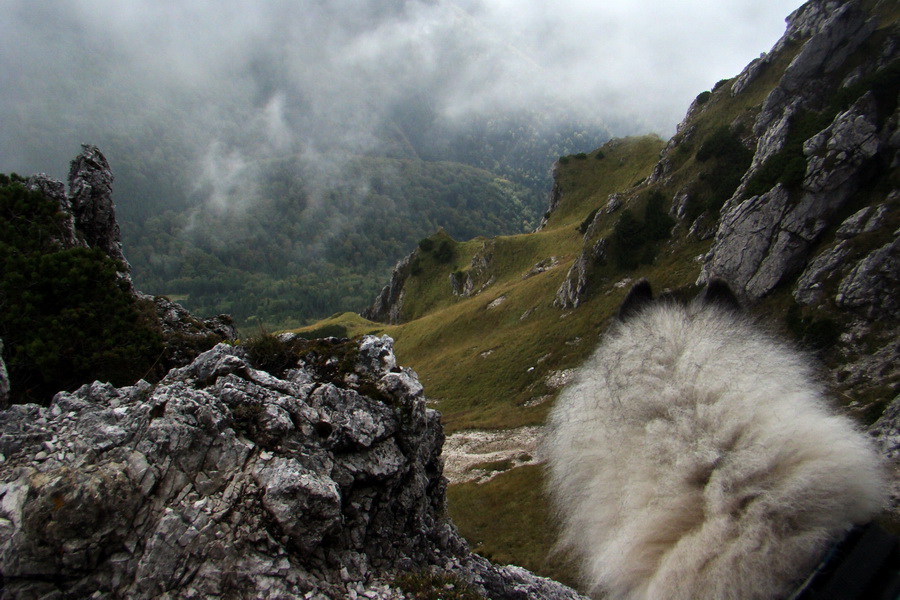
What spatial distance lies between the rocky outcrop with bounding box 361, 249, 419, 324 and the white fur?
132m

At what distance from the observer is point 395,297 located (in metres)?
148

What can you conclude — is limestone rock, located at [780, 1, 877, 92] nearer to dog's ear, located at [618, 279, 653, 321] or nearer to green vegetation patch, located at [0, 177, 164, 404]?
dog's ear, located at [618, 279, 653, 321]

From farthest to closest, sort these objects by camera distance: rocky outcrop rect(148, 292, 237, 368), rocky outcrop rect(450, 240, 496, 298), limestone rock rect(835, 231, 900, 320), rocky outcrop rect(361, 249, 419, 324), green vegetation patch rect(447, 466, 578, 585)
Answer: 1. rocky outcrop rect(361, 249, 419, 324)
2. rocky outcrop rect(450, 240, 496, 298)
3. limestone rock rect(835, 231, 900, 320)
4. green vegetation patch rect(447, 466, 578, 585)
5. rocky outcrop rect(148, 292, 237, 368)

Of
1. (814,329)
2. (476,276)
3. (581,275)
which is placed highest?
(476,276)

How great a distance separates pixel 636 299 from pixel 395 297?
475 ft

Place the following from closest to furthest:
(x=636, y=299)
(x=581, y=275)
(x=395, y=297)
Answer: (x=636, y=299) → (x=581, y=275) → (x=395, y=297)

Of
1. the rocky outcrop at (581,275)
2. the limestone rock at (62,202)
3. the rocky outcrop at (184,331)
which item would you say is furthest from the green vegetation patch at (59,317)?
the rocky outcrop at (581,275)

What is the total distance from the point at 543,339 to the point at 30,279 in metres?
51.7

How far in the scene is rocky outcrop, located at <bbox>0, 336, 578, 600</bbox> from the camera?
23.6 ft

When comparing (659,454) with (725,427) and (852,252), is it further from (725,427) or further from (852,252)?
(852,252)

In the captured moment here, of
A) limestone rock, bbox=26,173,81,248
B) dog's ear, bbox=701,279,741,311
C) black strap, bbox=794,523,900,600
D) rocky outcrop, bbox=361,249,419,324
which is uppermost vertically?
rocky outcrop, bbox=361,249,419,324

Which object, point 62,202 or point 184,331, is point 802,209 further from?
point 62,202

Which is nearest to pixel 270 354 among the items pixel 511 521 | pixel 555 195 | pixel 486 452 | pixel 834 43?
pixel 511 521

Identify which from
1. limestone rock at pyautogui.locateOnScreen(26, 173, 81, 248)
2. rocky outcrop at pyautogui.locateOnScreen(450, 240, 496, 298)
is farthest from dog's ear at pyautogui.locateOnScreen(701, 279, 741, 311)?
rocky outcrop at pyautogui.locateOnScreen(450, 240, 496, 298)
